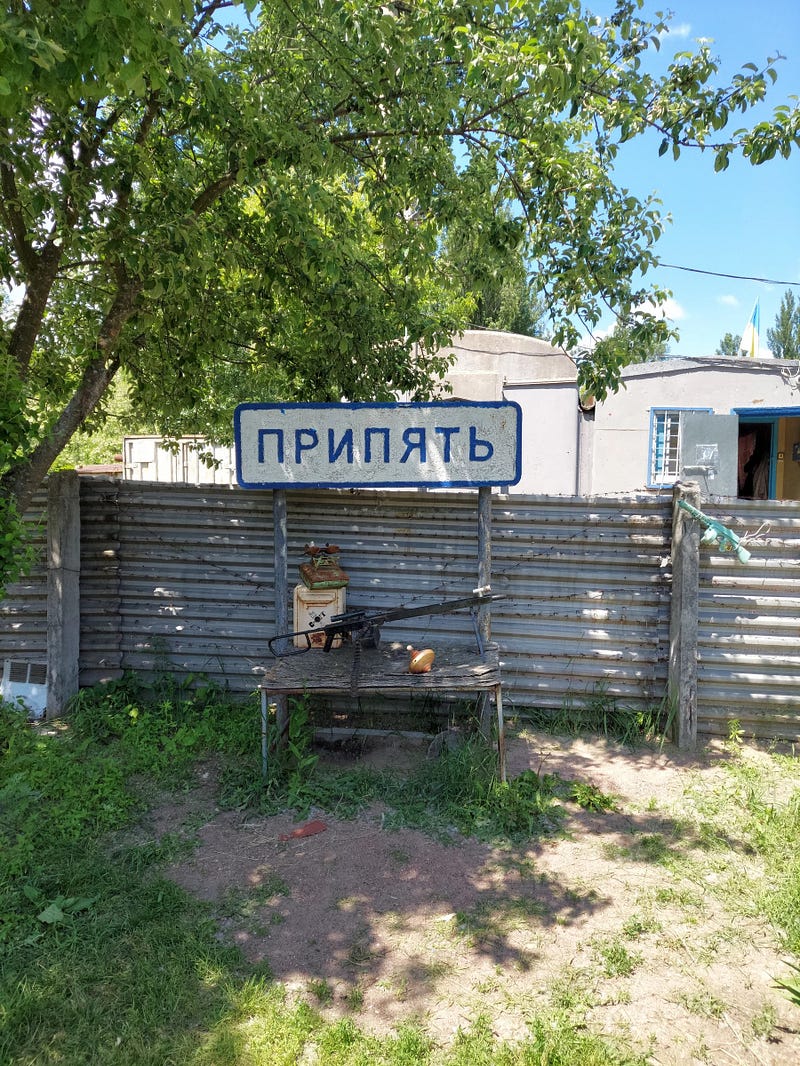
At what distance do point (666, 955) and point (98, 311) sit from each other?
7.39 meters

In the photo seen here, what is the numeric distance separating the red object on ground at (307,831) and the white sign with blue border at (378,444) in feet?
7.43

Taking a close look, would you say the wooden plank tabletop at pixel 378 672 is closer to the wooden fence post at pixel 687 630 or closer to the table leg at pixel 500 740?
the table leg at pixel 500 740

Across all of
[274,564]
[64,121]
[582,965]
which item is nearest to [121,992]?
[582,965]

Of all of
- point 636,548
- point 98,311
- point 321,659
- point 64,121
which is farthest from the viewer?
point 98,311

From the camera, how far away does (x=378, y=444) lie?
5086mm

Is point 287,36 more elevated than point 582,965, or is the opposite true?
point 287,36

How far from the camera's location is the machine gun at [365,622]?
4754 mm

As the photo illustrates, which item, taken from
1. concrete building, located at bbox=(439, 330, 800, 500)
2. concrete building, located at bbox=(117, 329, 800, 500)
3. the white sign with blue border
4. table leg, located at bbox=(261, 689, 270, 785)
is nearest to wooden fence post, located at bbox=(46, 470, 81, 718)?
the white sign with blue border

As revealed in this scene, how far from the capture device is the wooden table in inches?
170

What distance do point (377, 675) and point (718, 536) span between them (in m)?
2.61

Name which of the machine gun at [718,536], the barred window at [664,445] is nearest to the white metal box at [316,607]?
the machine gun at [718,536]

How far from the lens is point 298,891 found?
359cm

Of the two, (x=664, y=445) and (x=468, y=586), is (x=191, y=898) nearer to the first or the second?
(x=468, y=586)

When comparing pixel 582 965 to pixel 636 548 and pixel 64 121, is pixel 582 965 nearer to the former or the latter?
pixel 636 548
